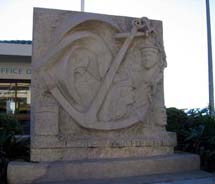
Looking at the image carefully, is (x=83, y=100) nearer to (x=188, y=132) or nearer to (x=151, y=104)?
(x=151, y=104)

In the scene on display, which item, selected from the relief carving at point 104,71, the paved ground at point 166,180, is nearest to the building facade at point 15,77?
the relief carving at point 104,71

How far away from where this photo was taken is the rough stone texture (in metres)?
6.57

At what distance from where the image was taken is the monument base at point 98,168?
593cm

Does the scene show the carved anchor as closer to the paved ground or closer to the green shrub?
the paved ground

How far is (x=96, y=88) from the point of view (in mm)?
7031

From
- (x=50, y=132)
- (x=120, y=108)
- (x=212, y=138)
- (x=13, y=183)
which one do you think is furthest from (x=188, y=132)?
(x=13, y=183)

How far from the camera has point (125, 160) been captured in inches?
258

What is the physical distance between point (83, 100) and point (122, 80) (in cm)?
96

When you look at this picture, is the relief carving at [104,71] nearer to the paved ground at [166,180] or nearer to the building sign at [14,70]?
the paved ground at [166,180]

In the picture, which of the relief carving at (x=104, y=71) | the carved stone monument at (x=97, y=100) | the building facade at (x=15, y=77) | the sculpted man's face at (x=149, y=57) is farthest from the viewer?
the building facade at (x=15, y=77)

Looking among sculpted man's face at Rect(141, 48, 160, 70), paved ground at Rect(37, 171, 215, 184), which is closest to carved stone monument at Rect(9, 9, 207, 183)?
sculpted man's face at Rect(141, 48, 160, 70)

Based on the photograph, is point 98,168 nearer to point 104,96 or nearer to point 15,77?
point 104,96

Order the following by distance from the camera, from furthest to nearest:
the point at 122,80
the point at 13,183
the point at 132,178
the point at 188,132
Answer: the point at 188,132
the point at 122,80
the point at 132,178
the point at 13,183

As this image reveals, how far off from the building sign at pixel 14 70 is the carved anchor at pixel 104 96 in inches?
556
